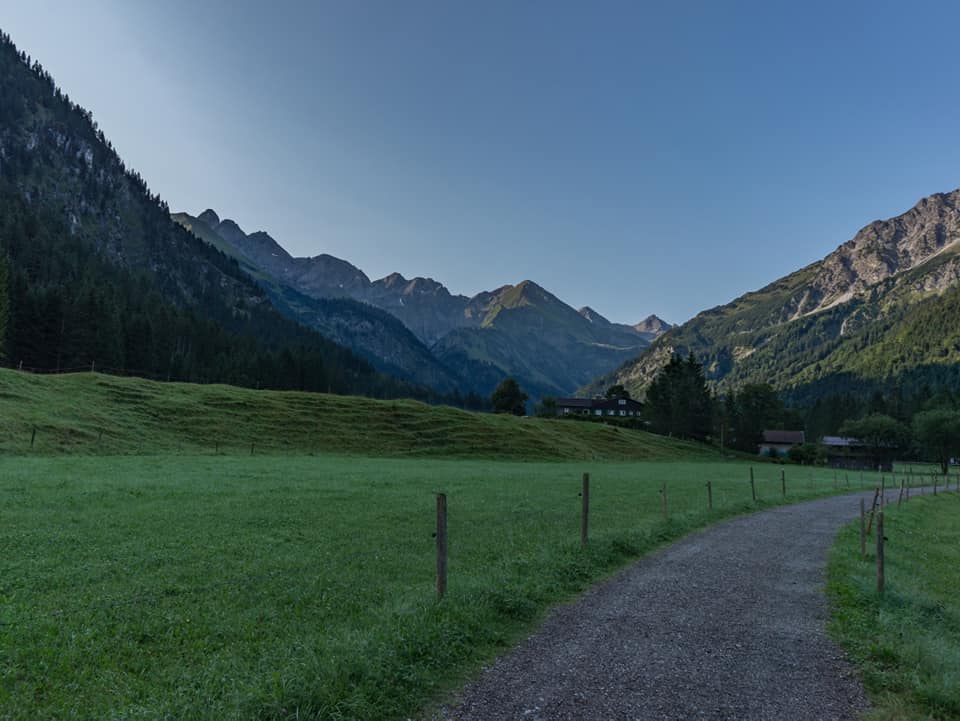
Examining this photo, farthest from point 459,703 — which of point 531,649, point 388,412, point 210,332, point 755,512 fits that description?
point 210,332

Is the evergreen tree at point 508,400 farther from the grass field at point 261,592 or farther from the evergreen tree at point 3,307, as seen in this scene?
the grass field at point 261,592

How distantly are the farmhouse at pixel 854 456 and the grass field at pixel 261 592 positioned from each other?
14228 centimetres

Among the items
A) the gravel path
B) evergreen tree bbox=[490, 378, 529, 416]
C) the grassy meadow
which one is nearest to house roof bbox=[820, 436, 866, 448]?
evergreen tree bbox=[490, 378, 529, 416]

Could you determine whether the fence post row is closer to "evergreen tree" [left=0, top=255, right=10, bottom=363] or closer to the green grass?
the green grass

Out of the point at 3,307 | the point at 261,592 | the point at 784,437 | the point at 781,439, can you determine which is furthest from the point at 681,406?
the point at 3,307

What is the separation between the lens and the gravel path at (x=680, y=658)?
824cm

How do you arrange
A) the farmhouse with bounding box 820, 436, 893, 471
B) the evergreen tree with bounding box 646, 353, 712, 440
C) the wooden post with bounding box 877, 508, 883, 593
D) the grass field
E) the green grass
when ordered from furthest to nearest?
the farmhouse with bounding box 820, 436, 893, 471
the evergreen tree with bounding box 646, 353, 712, 440
the wooden post with bounding box 877, 508, 883, 593
the green grass
the grass field

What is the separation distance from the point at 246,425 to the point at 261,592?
63894mm

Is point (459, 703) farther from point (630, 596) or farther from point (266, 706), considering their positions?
point (630, 596)

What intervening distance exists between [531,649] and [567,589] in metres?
4.60

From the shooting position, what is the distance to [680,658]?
10250 mm

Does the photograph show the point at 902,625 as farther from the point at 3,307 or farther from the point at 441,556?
the point at 3,307

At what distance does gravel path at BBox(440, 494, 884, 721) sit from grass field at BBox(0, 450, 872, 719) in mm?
943

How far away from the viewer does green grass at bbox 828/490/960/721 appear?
8664 mm
